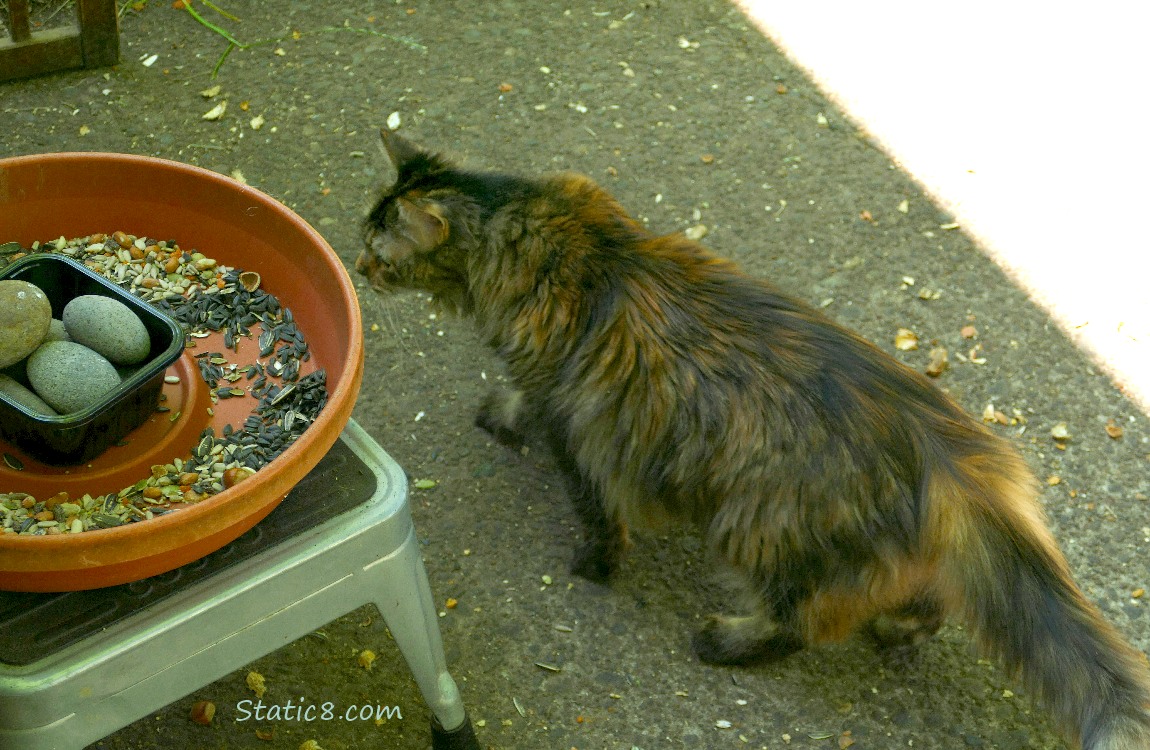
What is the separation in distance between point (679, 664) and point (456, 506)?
64 centimetres

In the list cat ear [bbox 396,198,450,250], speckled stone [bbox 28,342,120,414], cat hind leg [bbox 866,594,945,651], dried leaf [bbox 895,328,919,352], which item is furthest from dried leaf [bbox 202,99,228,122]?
cat hind leg [bbox 866,594,945,651]

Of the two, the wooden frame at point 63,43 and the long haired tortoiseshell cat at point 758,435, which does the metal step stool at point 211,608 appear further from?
the wooden frame at point 63,43

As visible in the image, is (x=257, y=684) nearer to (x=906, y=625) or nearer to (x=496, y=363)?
(x=496, y=363)

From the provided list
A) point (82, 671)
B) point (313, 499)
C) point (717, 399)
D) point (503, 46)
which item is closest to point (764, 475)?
point (717, 399)

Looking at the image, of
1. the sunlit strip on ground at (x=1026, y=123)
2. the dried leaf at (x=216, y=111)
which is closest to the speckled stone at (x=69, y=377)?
the dried leaf at (x=216, y=111)

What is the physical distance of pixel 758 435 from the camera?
1.94m

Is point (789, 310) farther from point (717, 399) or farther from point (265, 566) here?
point (265, 566)

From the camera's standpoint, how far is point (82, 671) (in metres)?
1.48

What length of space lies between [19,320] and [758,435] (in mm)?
1189

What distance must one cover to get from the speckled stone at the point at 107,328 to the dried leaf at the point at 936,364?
2001 mm

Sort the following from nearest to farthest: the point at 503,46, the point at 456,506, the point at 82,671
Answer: the point at 82,671, the point at 456,506, the point at 503,46

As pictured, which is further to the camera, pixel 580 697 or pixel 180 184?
pixel 580 697

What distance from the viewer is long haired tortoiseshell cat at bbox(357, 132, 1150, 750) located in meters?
1.85

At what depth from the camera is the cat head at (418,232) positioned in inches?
83.9
